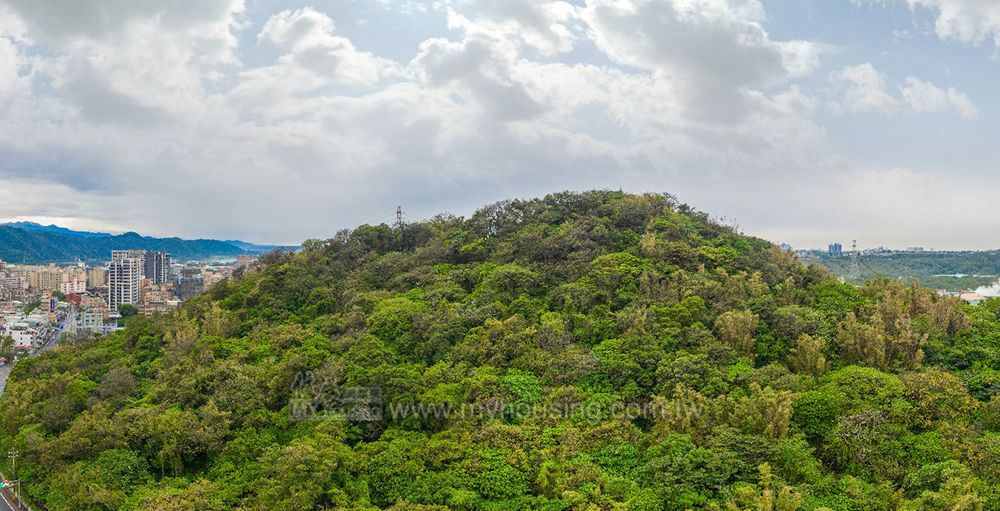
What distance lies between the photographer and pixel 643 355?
909 inches

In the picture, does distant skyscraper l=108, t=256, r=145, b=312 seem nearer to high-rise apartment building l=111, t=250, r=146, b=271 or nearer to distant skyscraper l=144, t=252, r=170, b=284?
high-rise apartment building l=111, t=250, r=146, b=271

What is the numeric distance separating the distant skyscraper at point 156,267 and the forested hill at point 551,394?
101m

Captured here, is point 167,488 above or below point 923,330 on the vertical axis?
below

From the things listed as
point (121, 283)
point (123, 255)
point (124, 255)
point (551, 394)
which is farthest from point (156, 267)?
point (551, 394)

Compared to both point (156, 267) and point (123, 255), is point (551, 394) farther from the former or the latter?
point (156, 267)

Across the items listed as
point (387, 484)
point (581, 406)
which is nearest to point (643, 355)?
point (581, 406)

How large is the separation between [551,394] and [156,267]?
129 meters

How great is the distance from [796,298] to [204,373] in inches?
971

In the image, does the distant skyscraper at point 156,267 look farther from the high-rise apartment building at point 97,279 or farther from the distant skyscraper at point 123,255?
the high-rise apartment building at point 97,279

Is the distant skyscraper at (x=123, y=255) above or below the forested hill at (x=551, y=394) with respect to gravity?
above

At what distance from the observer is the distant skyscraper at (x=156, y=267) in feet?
422

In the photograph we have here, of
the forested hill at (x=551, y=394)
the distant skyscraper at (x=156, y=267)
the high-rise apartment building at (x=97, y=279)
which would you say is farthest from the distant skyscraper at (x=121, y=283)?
the forested hill at (x=551, y=394)

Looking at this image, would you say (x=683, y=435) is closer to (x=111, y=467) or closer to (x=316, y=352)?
(x=316, y=352)

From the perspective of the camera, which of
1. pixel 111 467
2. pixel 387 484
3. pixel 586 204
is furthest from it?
pixel 586 204
